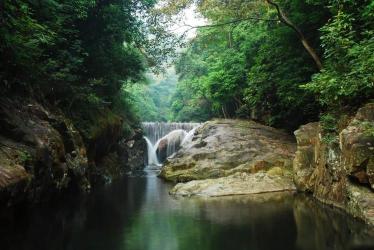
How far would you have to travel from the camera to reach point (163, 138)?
25578 millimetres

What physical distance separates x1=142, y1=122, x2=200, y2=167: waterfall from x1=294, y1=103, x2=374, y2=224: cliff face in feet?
40.4

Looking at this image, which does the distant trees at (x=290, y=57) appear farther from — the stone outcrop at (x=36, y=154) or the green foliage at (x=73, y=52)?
the stone outcrop at (x=36, y=154)

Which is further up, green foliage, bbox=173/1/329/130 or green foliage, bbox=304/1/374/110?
green foliage, bbox=173/1/329/130

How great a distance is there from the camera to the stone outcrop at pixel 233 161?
13.0 meters

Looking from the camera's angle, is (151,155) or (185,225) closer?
(185,225)

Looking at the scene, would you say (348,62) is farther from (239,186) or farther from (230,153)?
(230,153)

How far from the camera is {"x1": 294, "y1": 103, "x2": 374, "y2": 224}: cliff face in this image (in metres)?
8.02

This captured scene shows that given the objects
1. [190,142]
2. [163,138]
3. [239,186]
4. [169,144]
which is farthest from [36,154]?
[163,138]

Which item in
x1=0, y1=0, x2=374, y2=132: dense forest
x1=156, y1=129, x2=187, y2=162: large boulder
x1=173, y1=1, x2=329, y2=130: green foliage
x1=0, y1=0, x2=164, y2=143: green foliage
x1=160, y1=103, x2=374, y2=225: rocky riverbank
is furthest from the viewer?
x1=156, y1=129, x2=187, y2=162: large boulder

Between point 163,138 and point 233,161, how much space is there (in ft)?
35.1

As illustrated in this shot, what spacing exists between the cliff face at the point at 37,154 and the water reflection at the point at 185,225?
0.74m

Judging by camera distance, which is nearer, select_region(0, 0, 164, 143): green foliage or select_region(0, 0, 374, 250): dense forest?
select_region(0, 0, 374, 250): dense forest

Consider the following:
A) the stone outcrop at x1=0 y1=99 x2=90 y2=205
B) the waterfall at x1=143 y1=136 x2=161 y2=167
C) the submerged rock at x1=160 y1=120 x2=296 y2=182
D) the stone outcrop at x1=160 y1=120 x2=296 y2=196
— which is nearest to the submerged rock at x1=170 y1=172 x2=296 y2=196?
the stone outcrop at x1=160 y1=120 x2=296 y2=196

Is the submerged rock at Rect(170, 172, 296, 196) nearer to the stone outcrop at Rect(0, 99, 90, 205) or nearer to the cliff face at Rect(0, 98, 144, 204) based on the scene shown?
the cliff face at Rect(0, 98, 144, 204)
